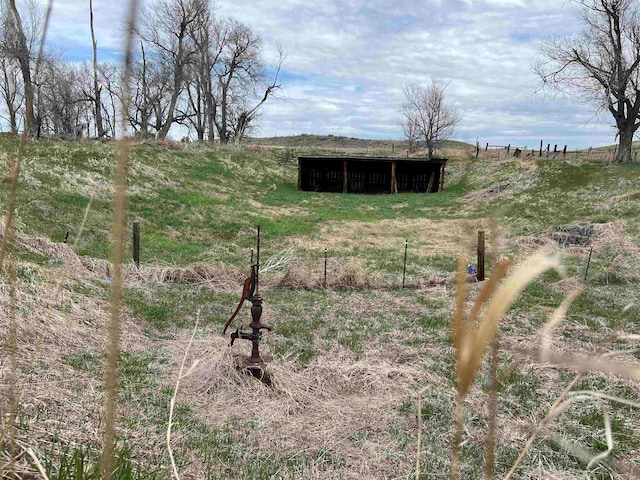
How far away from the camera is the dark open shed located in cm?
2939

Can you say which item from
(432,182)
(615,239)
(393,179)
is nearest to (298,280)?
(615,239)

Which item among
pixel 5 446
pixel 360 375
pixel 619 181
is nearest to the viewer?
pixel 5 446

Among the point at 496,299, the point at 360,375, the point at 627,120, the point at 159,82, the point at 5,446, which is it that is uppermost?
the point at 159,82

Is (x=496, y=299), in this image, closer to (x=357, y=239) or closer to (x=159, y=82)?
(x=357, y=239)

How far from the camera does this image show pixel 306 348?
19.4ft

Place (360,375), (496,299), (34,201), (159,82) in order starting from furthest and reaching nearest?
(159,82), (34,201), (360,375), (496,299)

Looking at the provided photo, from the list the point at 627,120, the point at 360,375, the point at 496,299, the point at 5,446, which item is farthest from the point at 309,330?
the point at 627,120

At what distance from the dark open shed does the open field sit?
1335cm

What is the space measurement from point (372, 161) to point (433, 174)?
4337 millimetres

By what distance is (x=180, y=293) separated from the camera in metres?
7.98

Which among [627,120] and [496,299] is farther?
[627,120]

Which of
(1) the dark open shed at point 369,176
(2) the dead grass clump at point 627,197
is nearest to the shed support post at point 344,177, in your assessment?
(1) the dark open shed at point 369,176

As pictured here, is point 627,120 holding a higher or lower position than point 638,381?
higher

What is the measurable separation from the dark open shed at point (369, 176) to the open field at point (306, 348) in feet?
43.8
